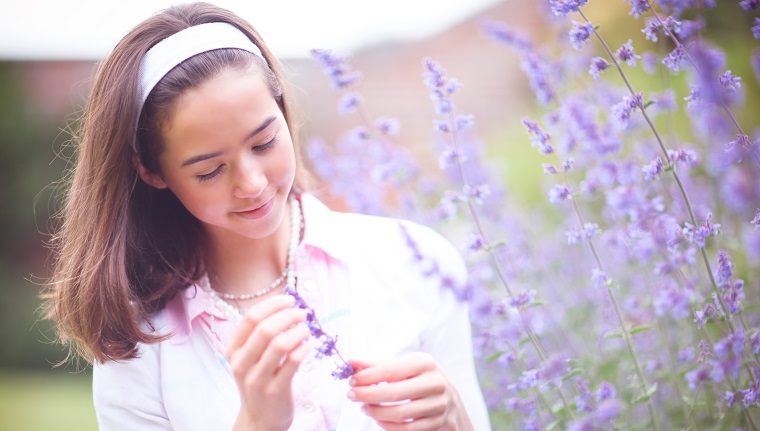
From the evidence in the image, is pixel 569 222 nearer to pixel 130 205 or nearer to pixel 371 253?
pixel 371 253

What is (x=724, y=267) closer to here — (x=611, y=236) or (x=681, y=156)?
(x=681, y=156)

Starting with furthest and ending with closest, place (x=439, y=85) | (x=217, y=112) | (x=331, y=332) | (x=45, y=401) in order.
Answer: (x=45, y=401) → (x=331, y=332) → (x=439, y=85) → (x=217, y=112)

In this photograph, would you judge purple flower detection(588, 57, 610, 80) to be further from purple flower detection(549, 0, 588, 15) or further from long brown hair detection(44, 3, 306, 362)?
long brown hair detection(44, 3, 306, 362)

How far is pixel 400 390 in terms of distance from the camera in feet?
3.38

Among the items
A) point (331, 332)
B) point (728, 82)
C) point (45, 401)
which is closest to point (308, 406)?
point (331, 332)

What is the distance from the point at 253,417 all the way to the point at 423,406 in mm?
268

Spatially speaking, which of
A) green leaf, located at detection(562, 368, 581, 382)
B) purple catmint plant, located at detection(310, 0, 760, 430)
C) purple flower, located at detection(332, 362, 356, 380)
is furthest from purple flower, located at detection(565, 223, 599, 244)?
purple flower, located at detection(332, 362, 356, 380)

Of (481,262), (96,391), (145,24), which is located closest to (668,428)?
(481,262)

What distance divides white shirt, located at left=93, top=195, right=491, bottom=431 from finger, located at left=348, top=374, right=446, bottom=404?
27 centimetres

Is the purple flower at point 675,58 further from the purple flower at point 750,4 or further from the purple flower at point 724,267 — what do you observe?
the purple flower at point 724,267

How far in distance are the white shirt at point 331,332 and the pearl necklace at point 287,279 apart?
0.05ft

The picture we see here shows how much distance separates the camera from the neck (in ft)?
4.86

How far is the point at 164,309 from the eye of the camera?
1.43 metres

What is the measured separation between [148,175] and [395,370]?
653mm
